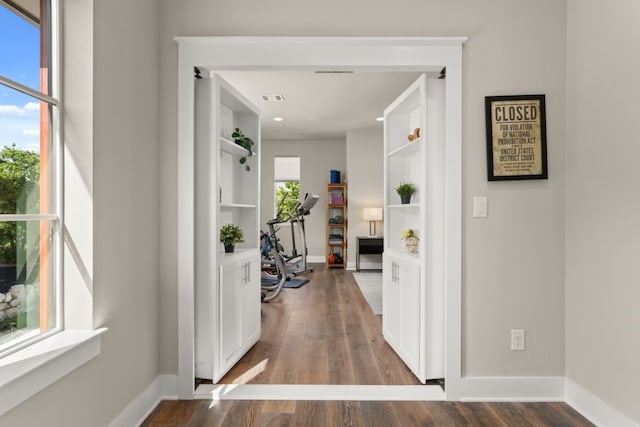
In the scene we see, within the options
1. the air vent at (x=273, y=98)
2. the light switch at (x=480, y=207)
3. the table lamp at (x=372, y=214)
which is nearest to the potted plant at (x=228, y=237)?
the light switch at (x=480, y=207)

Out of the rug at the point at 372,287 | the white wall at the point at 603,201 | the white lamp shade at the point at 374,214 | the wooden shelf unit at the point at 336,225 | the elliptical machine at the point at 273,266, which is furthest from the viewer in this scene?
the wooden shelf unit at the point at 336,225

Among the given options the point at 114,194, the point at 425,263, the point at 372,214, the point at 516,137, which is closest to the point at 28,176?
the point at 114,194

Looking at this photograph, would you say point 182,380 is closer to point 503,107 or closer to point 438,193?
point 438,193

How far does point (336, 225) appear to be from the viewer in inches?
327

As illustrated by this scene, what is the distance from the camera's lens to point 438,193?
98.5 inches

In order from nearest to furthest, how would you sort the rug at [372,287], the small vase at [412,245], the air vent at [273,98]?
the small vase at [412,245], the rug at [372,287], the air vent at [273,98]

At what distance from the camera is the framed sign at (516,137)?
7.84 feet

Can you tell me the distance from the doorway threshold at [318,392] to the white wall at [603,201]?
902 mm

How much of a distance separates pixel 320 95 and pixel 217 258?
3.56 metres

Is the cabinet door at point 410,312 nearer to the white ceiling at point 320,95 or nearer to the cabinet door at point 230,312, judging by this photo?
the cabinet door at point 230,312

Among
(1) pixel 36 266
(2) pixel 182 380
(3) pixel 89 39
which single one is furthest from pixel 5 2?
(2) pixel 182 380

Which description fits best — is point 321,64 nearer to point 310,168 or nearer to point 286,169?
point 310,168

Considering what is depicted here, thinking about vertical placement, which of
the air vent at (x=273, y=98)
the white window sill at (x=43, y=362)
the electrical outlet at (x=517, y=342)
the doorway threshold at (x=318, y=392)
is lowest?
the doorway threshold at (x=318, y=392)

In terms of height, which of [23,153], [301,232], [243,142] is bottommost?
[301,232]
